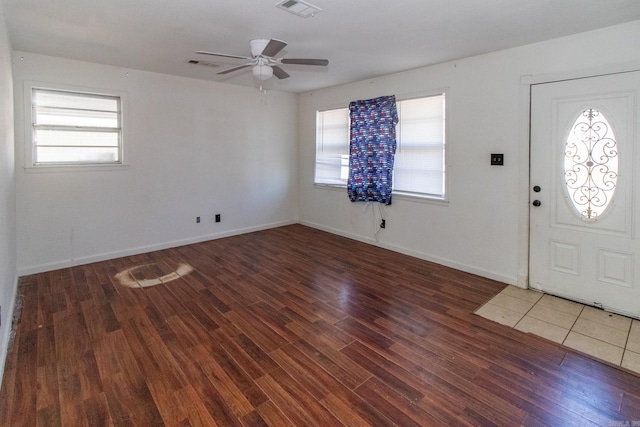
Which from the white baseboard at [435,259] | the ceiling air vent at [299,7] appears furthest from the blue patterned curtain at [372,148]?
the ceiling air vent at [299,7]

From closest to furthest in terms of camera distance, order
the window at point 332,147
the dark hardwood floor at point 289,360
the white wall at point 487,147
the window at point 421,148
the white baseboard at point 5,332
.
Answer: the dark hardwood floor at point 289,360 → the white baseboard at point 5,332 → the white wall at point 487,147 → the window at point 421,148 → the window at point 332,147

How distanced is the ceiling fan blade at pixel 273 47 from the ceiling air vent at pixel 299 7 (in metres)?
0.24

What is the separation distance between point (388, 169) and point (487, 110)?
1.49m

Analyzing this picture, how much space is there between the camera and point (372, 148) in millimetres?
5023

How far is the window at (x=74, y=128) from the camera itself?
3998 millimetres

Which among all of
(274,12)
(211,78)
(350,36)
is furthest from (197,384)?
(211,78)

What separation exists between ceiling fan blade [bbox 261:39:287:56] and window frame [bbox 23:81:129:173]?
2.59 meters

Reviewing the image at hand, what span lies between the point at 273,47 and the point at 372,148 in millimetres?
2542

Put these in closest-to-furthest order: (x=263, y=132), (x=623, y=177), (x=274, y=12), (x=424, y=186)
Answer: (x=274, y=12)
(x=623, y=177)
(x=424, y=186)
(x=263, y=132)

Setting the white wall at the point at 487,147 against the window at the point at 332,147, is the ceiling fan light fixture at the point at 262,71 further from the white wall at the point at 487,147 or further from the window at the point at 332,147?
the window at the point at 332,147

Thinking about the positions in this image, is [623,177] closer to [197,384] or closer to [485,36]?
[485,36]

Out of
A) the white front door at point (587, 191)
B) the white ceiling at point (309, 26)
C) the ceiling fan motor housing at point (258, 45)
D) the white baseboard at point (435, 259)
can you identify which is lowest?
the white baseboard at point (435, 259)

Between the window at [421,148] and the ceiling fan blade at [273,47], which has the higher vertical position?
the ceiling fan blade at [273,47]

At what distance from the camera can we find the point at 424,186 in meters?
4.57
